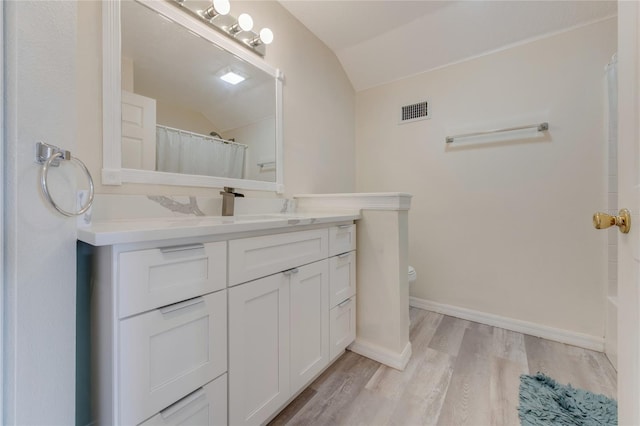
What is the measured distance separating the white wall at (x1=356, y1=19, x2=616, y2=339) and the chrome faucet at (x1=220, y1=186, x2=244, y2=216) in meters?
1.59

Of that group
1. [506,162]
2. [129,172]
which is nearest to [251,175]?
[129,172]

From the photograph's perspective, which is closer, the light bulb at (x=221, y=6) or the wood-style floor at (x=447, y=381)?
the wood-style floor at (x=447, y=381)

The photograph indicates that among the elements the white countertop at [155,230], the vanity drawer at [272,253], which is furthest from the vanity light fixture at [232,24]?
the vanity drawer at [272,253]

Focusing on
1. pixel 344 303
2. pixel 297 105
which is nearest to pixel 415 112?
pixel 297 105

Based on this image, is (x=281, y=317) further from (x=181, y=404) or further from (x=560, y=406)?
(x=560, y=406)

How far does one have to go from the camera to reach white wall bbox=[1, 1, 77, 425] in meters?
0.62

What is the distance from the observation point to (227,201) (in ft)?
4.76

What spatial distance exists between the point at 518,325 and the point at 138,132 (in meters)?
2.71

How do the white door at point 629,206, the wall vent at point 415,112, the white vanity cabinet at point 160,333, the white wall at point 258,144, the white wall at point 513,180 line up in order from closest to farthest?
the white door at point 629,206
the white vanity cabinet at point 160,333
the white wall at point 258,144
the white wall at point 513,180
the wall vent at point 415,112

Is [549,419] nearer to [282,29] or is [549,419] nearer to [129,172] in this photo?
[129,172]

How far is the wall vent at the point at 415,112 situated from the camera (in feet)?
7.78

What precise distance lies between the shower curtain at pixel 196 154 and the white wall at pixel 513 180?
151cm

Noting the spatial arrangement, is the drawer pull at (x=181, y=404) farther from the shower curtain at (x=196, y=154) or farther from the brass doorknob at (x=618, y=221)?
the brass doorknob at (x=618, y=221)

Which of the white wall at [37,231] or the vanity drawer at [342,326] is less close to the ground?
the white wall at [37,231]
